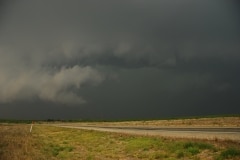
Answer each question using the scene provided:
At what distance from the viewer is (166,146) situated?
26.6 metres

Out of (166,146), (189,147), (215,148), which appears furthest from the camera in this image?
(166,146)

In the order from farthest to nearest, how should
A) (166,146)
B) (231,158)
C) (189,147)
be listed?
(166,146) < (189,147) < (231,158)

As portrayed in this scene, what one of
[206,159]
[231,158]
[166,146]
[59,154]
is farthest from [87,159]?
[231,158]

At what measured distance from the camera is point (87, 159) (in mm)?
24516

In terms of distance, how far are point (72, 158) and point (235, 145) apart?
12.1 m

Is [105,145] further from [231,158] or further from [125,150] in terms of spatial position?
[231,158]

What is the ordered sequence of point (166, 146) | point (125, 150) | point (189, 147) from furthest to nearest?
point (125, 150), point (166, 146), point (189, 147)

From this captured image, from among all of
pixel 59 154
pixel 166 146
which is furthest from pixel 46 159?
pixel 166 146

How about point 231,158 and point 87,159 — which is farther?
point 87,159

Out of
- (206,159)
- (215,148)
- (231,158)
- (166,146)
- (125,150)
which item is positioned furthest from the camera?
(125,150)

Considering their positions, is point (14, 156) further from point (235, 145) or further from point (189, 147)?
point (235, 145)

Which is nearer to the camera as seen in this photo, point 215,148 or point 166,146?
point 215,148

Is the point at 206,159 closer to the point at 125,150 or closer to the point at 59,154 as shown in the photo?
the point at 125,150

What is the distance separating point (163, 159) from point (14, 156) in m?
10.5
